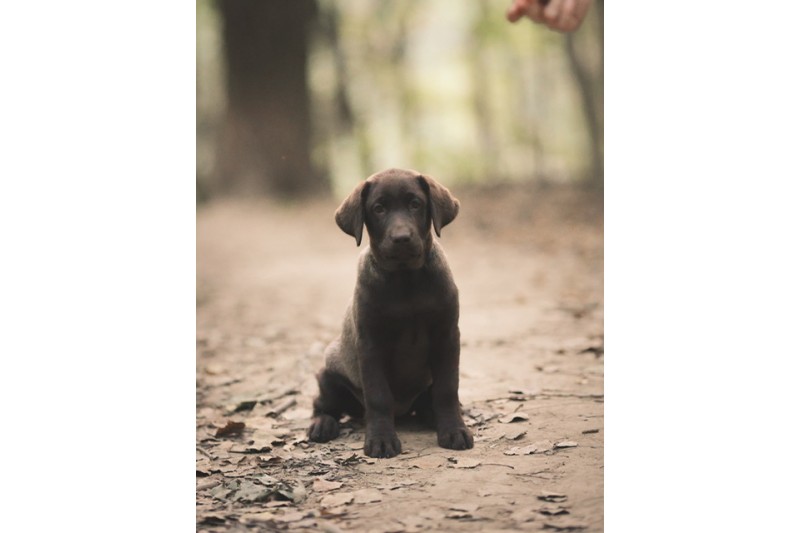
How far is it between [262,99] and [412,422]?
11972 millimetres

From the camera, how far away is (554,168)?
1950 cm

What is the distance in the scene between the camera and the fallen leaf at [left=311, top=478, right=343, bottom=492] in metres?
3.73

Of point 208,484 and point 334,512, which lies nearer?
point 334,512

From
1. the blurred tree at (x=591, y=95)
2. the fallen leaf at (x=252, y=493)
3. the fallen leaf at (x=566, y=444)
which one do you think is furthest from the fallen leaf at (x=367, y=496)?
the blurred tree at (x=591, y=95)

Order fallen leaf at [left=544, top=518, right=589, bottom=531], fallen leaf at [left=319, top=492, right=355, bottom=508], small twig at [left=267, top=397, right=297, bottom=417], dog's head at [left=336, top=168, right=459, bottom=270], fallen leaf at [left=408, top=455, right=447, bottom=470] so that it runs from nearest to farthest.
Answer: fallen leaf at [left=544, top=518, right=589, bottom=531]
fallen leaf at [left=319, top=492, right=355, bottom=508]
fallen leaf at [left=408, top=455, right=447, bottom=470]
dog's head at [left=336, top=168, right=459, bottom=270]
small twig at [left=267, top=397, right=297, bottom=417]

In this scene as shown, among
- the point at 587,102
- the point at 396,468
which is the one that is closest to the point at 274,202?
the point at 587,102

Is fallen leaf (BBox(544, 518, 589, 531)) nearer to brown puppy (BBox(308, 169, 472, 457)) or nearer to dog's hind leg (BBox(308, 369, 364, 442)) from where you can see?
brown puppy (BBox(308, 169, 472, 457))

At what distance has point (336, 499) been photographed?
3.59 meters

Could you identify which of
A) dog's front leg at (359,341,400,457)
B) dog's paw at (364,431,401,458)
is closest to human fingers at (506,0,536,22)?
dog's front leg at (359,341,400,457)

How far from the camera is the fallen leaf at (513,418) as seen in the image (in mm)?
4508

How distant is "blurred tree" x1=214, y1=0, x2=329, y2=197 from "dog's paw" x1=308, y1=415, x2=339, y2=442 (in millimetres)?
11452

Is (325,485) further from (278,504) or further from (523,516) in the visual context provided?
(523,516)

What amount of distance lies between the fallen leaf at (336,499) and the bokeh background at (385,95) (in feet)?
28.5

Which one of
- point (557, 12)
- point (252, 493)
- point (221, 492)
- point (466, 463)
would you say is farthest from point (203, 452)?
point (557, 12)
